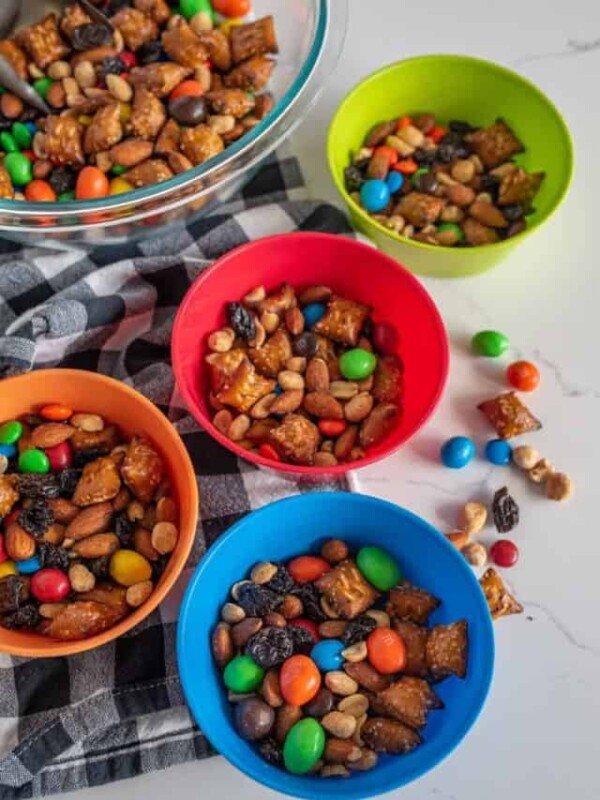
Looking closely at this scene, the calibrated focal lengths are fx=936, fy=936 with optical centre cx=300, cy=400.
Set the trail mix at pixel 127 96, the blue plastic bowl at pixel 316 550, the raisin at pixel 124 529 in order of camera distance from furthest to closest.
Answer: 1. the trail mix at pixel 127 96
2. the raisin at pixel 124 529
3. the blue plastic bowl at pixel 316 550

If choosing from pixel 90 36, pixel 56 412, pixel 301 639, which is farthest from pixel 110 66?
pixel 301 639

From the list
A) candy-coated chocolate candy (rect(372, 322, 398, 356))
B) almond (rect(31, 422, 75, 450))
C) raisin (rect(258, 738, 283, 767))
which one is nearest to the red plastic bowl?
candy-coated chocolate candy (rect(372, 322, 398, 356))

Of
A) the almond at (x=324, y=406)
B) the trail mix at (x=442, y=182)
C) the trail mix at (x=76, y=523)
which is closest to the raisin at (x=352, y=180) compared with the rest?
the trail mix at (x=442, y=182)

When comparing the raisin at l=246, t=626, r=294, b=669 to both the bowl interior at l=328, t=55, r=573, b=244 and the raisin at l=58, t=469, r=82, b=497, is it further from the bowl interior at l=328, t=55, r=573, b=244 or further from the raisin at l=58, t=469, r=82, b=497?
the bowl interior at l=328, t=55, r=573, b=244

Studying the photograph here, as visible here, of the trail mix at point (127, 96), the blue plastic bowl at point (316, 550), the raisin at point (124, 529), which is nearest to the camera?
the blue plastic bowl at point (316, 550)

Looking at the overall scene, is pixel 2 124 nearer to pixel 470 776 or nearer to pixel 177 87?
pixel 177 87

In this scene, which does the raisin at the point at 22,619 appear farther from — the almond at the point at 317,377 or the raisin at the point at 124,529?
the almond at the point at 317,377
